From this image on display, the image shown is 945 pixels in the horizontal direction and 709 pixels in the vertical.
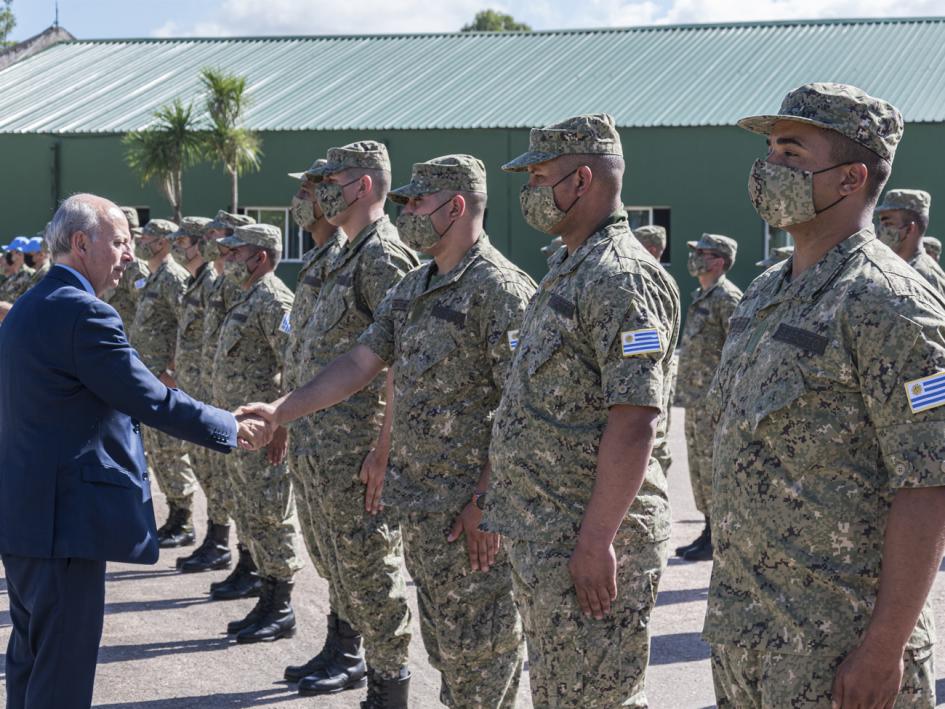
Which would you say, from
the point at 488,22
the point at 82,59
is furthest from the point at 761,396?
the point at 488,22

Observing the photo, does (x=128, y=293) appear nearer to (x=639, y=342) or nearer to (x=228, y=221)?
(x=228, y=221)

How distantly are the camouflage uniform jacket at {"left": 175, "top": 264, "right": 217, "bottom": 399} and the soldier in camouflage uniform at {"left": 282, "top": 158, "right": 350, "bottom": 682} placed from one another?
246 centimetres

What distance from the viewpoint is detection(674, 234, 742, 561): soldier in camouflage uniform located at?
8586 millimetres

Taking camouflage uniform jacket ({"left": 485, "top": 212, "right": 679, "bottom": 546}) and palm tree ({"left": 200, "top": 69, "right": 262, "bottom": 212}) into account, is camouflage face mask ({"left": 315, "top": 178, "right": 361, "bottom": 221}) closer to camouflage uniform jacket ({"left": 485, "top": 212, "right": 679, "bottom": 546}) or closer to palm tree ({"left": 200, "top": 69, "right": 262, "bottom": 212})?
camouflage uniform jacket ({"left": 485, "top": 212, "right": 679, "bottom": 546})

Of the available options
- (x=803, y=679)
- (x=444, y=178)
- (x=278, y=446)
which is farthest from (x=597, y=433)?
(x=278, y=446)

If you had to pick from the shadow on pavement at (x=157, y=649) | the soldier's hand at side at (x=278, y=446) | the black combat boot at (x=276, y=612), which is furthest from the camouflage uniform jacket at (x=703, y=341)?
the shadow on pavement at (x=157, y=649)

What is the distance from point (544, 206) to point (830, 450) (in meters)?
1.43

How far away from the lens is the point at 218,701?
5391mm

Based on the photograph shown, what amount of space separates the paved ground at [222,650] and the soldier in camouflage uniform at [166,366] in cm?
80

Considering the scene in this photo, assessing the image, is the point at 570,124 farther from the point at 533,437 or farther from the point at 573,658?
the point at 573,658

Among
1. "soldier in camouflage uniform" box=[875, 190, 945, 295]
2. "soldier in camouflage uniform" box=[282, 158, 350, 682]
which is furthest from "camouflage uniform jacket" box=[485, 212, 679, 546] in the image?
"soldier in camouflage uniform" box=[875, 190, 945, 295]

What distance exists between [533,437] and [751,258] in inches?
784

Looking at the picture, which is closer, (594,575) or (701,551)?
(594,575)

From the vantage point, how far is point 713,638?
285cm
